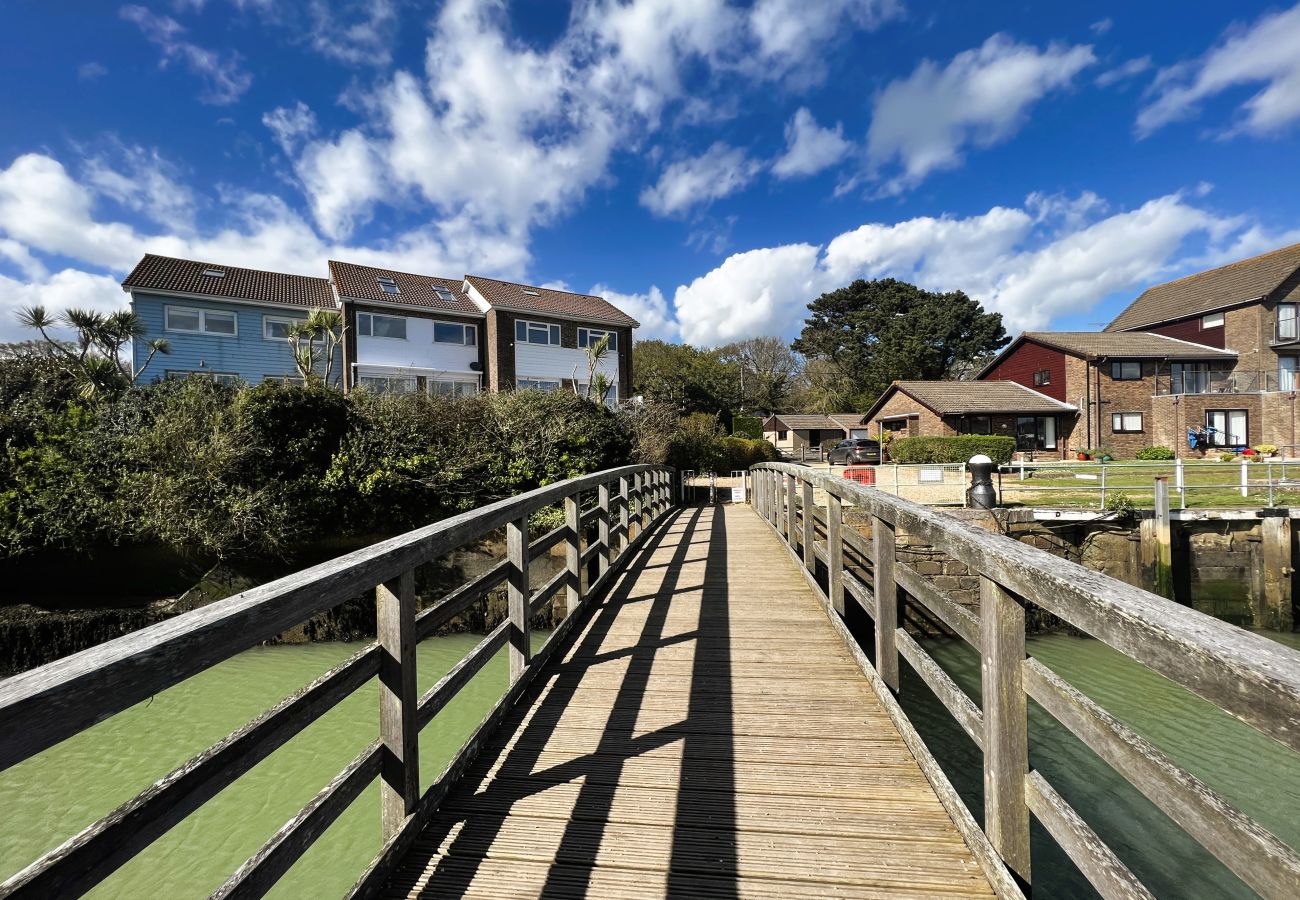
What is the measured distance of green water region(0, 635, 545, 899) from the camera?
4148 millimetres

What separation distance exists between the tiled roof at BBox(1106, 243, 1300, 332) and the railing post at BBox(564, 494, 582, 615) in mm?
39899

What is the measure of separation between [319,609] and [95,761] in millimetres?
6671

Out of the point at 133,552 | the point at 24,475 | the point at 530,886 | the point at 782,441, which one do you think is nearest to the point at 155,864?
the point at 530,886

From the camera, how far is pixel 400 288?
2381cm

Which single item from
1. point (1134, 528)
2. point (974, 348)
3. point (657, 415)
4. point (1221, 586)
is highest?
point (974, 348)

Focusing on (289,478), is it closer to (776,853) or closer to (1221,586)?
(776,853)

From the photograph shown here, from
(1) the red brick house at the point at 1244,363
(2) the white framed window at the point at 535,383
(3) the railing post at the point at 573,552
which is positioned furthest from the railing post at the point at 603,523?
(1) the red brick house at the point at 1244,363

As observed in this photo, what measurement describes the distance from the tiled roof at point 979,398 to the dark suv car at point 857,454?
353 cm

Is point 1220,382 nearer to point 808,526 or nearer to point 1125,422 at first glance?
point 1125,422

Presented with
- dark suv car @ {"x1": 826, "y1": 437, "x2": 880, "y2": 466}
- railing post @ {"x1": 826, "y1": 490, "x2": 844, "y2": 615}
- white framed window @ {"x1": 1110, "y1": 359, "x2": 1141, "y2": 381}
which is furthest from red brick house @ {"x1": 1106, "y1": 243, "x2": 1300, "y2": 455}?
railing post @ {"x1": 826, "y1": 490, "x2": 844, "y2": 615}

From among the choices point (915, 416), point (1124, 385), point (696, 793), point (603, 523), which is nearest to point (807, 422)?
point (915, 416)

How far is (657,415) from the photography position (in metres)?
19.5

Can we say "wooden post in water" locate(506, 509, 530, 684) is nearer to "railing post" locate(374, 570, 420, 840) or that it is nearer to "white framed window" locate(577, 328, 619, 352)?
"railing post" locate(374, 570, 420, 840)

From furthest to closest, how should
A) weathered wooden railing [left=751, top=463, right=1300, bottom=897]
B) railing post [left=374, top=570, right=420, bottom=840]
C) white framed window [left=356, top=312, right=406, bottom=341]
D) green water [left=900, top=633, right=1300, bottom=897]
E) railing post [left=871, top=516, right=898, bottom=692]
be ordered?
white framed window [left=356, top=312, right=406, bottom=341]
green water [left=900, top=633, right=1300, bottom=897]
railing post [left=871, top=516, right=898, bottom=692]
railing post [left=374, top=570, right=420, bottom=840]
weathered wooden railing [left=751, top=463, right=1300, bottom=897]
